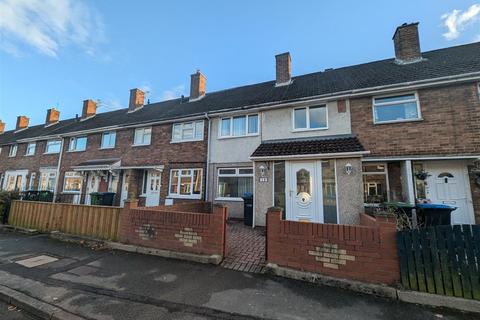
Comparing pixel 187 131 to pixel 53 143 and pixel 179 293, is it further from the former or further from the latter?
pixel 53 143

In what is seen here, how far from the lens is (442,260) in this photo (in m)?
3.71

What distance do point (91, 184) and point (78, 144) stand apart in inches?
151

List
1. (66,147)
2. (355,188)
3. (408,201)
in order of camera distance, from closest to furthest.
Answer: (355,188) → (408,201) → (66,147)

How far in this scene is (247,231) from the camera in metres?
8.07

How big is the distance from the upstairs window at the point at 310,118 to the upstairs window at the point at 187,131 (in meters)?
5.37

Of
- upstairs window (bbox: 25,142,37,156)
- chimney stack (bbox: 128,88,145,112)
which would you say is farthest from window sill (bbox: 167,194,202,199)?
upstairs window (bbox: 25,142,37,156)

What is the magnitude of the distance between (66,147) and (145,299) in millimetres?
18318

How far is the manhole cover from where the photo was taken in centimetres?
534

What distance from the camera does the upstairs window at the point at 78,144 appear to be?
53.4 ft

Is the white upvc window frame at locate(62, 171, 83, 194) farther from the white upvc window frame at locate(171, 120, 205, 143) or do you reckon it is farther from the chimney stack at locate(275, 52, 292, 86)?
the chimney stack at locate(275, 52, 292, 86)

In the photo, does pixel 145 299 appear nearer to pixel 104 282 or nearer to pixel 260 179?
pixel 104 282

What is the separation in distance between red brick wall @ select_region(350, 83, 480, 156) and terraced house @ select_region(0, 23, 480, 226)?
0.11ft

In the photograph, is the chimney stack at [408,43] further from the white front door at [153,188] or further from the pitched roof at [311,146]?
the white front door at [153,188]

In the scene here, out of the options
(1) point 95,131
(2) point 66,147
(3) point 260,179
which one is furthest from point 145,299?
(2) point 66,147
